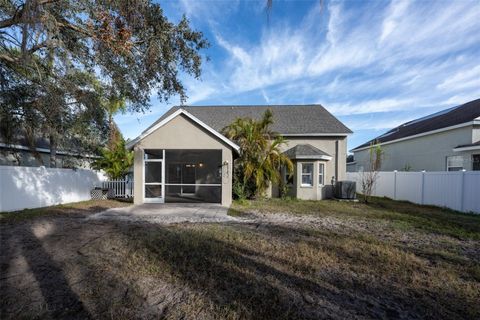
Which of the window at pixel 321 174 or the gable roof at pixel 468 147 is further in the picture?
the window at pixel 321 174

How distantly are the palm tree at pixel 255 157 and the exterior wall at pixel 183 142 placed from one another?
167 cm

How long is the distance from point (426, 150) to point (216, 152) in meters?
15.8

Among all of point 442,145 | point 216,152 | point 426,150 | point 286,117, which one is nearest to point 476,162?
point 442,145

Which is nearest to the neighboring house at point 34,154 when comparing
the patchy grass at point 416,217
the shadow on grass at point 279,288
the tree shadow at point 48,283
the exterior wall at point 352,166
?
the tree shadow at point 48,283

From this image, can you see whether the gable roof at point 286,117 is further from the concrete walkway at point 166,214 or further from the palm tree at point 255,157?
the concrete walkway at point 166,214

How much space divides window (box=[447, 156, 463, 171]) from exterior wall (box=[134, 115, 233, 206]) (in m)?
15.0

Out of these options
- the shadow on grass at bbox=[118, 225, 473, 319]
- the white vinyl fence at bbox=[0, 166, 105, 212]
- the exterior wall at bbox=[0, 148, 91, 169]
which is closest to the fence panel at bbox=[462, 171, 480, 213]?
the shadow on grass at bbox=[118, 225, 473, 319]

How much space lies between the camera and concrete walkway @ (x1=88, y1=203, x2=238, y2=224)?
875 centimetres

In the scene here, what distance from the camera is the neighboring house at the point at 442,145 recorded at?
14.2m

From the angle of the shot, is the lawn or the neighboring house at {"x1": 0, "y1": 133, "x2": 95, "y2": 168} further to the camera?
the neighboring house at {"x1": 0, "y1": 133, "x2": 95, "y2": 168}

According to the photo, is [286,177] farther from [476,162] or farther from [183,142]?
[476,162]

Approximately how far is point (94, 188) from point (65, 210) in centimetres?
422

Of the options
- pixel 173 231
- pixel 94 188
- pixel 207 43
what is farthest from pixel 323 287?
pixel 94 188

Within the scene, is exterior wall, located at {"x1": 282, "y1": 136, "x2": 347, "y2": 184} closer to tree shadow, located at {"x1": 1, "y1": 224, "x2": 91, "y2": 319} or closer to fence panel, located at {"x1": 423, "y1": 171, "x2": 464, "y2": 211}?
fence panel, located at {"x1": 423, "y1": 171, "x2": 464, "y2": 211}
